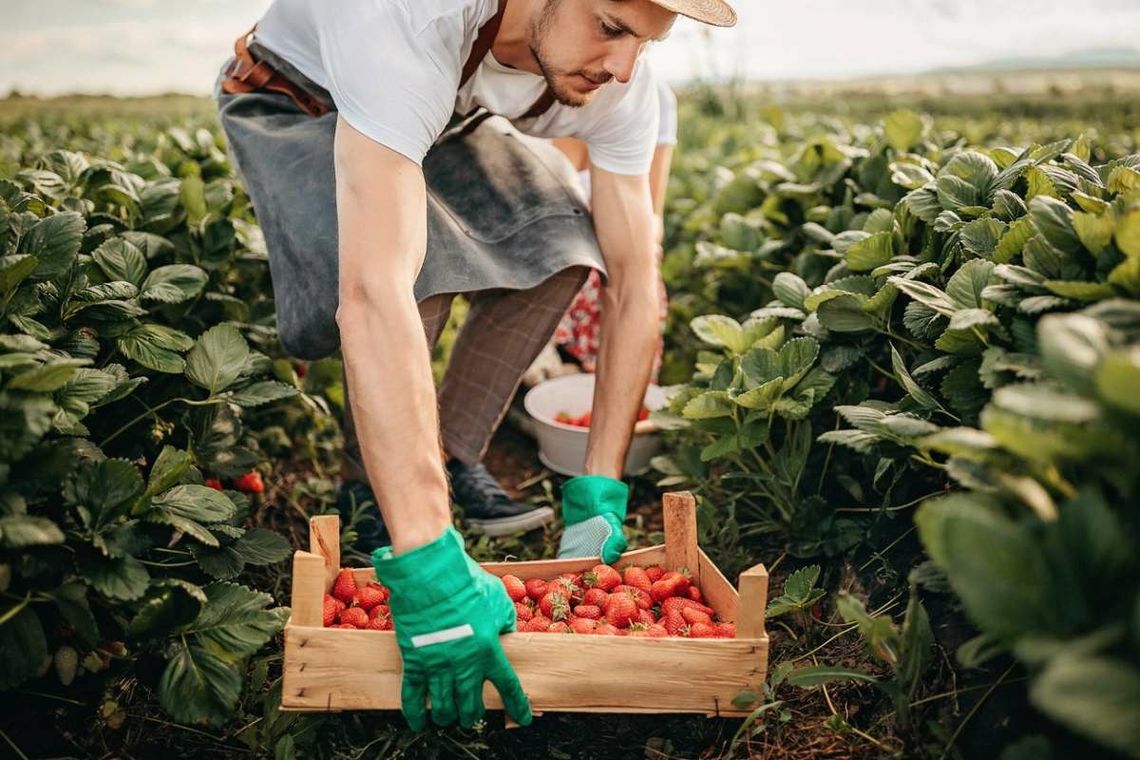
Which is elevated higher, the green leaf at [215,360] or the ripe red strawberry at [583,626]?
the green leaf at [215,360]

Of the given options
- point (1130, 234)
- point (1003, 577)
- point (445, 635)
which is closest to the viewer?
point (1003, 577)

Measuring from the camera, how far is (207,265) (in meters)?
2.68

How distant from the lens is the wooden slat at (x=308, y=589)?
1821 mm

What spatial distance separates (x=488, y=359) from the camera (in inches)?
115

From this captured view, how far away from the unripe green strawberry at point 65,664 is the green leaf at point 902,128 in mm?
2824

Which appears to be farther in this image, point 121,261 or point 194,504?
point 121,261

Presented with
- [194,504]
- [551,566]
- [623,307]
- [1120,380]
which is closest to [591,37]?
[623,307]

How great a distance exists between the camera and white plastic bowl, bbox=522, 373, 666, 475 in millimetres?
3154

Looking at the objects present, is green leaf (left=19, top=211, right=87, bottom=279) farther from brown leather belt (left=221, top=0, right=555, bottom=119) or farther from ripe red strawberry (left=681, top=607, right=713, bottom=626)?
ripe red strawberry (left=681, top=607, right=713, bottom=626)

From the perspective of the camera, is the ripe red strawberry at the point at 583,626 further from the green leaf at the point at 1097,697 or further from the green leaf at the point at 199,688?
the green leaf at the point at 1097,697

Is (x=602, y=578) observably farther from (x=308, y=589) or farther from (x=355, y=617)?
(x=308, y=589)

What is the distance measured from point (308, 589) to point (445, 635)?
12.5 inches

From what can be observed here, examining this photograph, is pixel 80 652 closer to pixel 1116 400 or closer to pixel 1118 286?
pixel 1116 400

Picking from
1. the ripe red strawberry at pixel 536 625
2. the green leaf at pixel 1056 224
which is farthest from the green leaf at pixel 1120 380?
the ripe red strawberry at pixel 536 625
